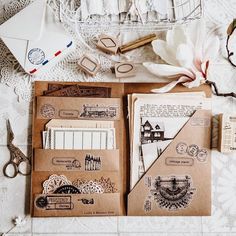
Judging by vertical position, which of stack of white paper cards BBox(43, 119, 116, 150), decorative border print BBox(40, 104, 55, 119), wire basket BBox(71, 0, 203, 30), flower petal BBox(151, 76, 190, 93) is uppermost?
wire basket BBox(71, 0, 203, 30)

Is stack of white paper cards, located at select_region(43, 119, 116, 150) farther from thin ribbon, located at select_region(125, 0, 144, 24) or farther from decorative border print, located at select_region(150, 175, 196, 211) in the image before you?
thin ribbon, located at select_region(125, 0, 144, 24)

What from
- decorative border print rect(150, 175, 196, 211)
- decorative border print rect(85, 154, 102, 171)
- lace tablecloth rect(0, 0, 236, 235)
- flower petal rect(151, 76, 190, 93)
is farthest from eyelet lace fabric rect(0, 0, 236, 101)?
decorative border print rect(150, 175, 196, 211)

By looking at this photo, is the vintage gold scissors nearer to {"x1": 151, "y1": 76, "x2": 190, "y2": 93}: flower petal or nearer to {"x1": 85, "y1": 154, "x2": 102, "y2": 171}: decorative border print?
{"x1": 85, "y1": 154, "x2": 102, "y2": 171}: decorative border print

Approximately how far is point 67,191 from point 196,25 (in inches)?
23.3

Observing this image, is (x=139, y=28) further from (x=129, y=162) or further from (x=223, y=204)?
(x=223, y=204)

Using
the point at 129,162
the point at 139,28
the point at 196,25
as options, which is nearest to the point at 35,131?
the point at 129,162

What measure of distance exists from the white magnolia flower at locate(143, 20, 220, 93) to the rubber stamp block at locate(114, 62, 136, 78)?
0.04m

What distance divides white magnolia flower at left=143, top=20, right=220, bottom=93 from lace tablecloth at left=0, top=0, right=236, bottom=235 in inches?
2.6

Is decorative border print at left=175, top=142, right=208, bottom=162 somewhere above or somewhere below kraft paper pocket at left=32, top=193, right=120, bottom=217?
above

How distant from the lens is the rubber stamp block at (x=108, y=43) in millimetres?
1292

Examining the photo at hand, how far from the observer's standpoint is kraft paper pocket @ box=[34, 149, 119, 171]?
125cm

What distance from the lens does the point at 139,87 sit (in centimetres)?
130

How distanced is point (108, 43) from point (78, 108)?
0.21 metres

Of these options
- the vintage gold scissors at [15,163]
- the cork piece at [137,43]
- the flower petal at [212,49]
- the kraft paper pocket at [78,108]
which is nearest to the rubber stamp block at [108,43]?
the cork piece at [137,43]
